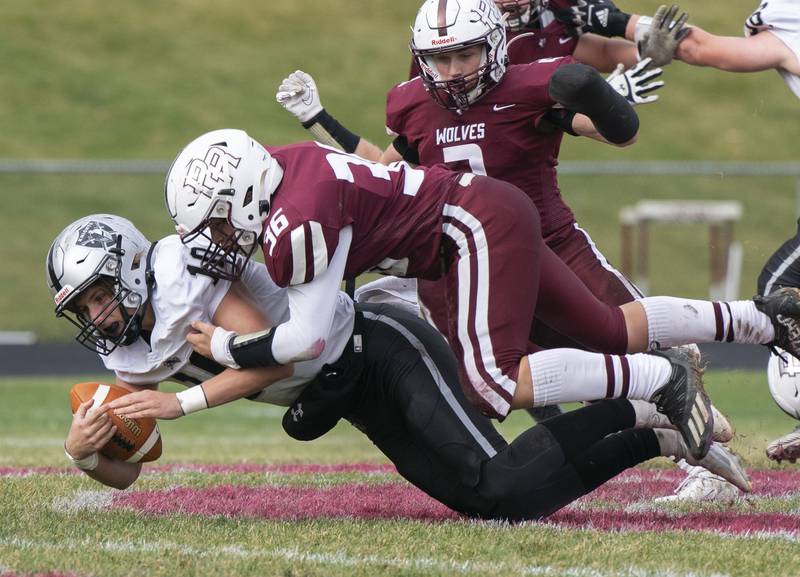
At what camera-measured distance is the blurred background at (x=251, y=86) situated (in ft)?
67.1

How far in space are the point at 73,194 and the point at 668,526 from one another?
10079 millimetres

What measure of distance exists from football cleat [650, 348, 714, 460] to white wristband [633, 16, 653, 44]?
68.9 inches

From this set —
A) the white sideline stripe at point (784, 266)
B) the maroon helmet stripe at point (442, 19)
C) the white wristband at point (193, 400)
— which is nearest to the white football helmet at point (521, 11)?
the maroon helmet stripe at point (442, 19)

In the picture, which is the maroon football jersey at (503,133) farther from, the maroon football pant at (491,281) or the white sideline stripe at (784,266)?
the white sideline stripe at (784,266)

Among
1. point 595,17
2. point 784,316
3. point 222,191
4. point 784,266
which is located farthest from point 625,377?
point 595,17

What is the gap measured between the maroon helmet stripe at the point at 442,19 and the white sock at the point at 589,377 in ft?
4.67

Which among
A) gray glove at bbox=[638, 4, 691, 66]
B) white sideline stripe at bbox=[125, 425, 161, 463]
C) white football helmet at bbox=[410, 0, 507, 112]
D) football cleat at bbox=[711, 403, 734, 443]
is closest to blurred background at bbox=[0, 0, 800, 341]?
gray glove at bbox=[638, 4, 691, 66]

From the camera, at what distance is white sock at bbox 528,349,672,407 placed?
4305mm

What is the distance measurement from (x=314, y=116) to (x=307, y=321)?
6.66ft

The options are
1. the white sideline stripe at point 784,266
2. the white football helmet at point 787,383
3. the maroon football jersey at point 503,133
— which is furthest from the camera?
the white football helmet at point 787,383

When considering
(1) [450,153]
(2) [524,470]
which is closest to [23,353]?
(1) [450,153]

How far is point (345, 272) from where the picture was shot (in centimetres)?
435

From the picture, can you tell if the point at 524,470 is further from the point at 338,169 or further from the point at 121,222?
the point at 121,222

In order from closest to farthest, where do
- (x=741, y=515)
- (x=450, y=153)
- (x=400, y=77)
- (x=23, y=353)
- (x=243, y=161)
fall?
(x=243, y=161) → (x=741, y=515) → (x=450, y=153) → (x=23, y=353) → (x=400, y=77)
